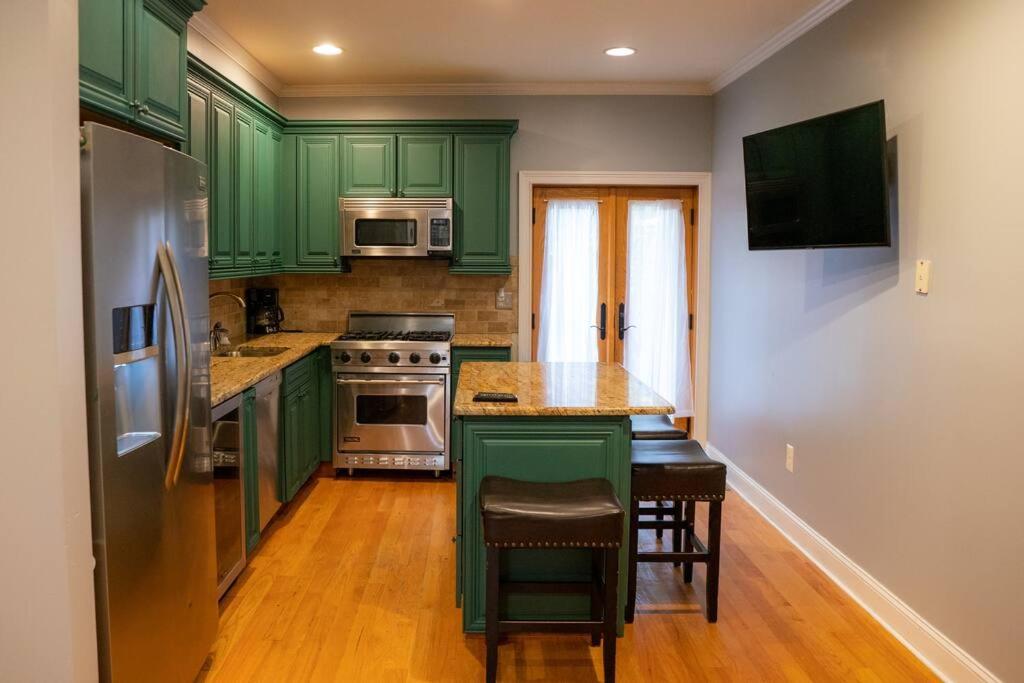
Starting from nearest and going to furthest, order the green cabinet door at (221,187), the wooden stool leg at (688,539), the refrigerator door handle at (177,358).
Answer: the refrigerator door handle at (177,358) < the wooden stool leg at (688,539) < the green cabinet door at (221,187)

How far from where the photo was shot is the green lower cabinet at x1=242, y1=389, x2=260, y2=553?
10.2 feet

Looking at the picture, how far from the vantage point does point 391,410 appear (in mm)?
4527

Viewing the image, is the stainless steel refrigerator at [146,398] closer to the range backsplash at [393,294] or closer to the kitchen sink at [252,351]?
the kitchen sink at [252,351]

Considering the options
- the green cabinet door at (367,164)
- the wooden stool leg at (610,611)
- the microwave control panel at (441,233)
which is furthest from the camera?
the green cabinet door at (367,164)

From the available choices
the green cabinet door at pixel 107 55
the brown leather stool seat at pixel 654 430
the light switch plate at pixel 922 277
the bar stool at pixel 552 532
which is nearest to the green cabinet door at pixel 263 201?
the green cabinet door at pixel 107 55

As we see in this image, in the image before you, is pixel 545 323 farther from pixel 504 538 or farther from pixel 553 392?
pixel 504 538

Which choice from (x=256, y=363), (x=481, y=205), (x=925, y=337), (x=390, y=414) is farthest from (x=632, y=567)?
(x=481, y=205)

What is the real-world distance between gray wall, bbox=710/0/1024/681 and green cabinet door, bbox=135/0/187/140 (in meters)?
2.71

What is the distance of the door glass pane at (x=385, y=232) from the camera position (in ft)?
15.2

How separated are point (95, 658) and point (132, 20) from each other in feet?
6.30

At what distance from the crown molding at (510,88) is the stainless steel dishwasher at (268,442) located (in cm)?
222

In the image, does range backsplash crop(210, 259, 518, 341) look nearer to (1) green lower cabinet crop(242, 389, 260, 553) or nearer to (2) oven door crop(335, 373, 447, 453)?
(2) oven door crop(335, 373, 447, 453)

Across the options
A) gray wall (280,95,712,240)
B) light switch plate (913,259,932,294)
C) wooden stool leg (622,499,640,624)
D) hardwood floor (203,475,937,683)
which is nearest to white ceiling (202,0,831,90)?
gray wall (280,95,712,240)

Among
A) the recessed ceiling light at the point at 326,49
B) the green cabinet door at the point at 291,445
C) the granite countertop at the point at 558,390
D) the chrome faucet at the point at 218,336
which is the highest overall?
the recessed ceiling light at the point at 326,49
